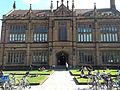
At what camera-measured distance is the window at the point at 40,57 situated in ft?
161

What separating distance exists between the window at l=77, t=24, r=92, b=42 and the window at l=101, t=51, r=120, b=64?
16.2 feet

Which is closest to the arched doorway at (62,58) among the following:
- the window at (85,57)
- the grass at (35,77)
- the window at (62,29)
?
the window at (85,57)

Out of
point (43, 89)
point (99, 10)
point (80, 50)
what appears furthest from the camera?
point (99, 10)

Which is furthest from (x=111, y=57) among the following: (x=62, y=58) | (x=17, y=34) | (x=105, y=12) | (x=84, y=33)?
(x=17, y=34)

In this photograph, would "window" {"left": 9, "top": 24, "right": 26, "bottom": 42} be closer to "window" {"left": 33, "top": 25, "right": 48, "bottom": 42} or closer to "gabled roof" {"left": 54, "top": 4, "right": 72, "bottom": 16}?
"window" {"left": 33, "top": 25, "right": 48, "bottom": 42}

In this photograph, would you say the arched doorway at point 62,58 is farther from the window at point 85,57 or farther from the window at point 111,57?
the window at point 111,57

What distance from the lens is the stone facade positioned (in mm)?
48781

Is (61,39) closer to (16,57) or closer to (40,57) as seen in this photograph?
(40,57)

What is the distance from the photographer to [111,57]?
4872 centimetres

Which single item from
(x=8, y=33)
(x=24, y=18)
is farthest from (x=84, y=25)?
(x=8, y=33)

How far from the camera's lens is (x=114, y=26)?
1980 inches

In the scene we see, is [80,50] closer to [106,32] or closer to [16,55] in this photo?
[106,32]

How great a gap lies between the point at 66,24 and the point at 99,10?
10544 millimetres

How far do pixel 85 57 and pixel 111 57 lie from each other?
5.80 metres
